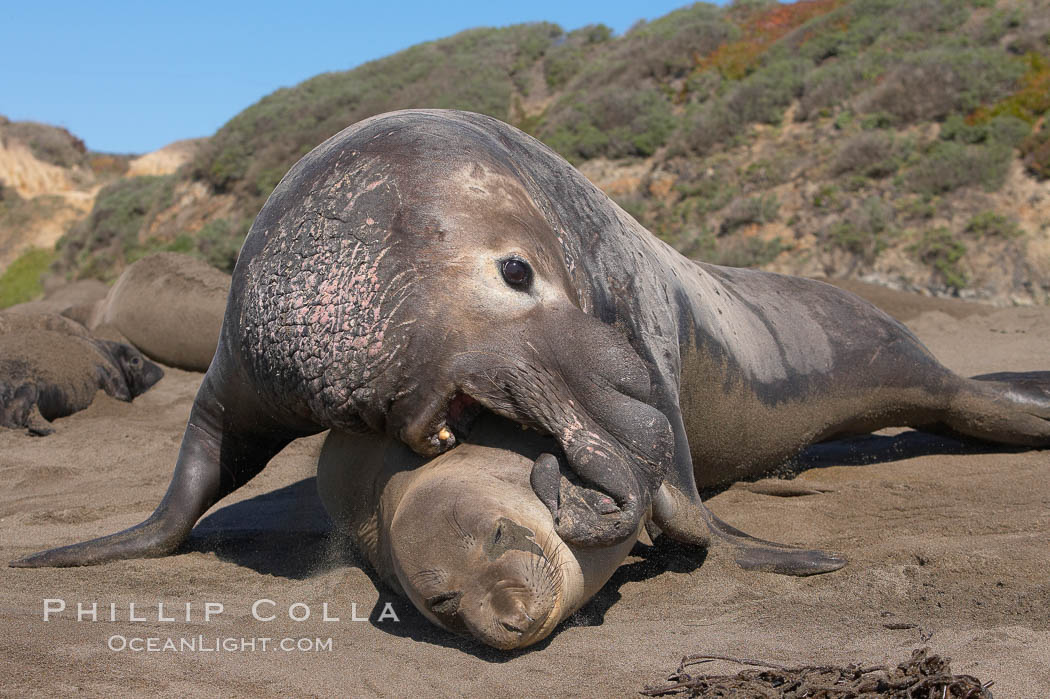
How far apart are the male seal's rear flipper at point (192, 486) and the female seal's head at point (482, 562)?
A: 50.3 inches

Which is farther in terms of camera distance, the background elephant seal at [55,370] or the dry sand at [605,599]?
the background elephant seal at [55,370]

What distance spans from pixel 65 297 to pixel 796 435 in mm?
A: 12822

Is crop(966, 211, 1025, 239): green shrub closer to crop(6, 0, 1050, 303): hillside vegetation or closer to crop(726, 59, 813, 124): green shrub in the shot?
crop(6, 0, 1050, 303): hillside vegetation

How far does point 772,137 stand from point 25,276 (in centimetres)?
2073

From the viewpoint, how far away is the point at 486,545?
8.22 feet

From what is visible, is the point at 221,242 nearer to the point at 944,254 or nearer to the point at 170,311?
the point at 170,311

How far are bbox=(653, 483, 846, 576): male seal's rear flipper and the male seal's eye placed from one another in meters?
0.83

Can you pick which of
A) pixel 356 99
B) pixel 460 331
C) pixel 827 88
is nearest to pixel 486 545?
pixel 460 331

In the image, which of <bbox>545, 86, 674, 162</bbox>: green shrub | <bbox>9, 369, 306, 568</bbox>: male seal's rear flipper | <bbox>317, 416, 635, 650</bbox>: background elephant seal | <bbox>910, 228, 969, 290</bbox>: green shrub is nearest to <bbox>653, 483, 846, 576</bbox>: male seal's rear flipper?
<bbox>317, 416, 635, 650</bbox>: background elephant seal

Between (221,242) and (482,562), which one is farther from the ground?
(221,242)

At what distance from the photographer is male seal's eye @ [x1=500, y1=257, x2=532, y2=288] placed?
2926 millimetres

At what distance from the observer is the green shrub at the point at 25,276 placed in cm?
2444

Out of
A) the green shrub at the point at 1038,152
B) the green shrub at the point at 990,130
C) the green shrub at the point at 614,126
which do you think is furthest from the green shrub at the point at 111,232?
the green shrub at the point at 1038,152

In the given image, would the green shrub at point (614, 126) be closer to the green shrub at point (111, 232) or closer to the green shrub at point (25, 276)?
the green shrub at point (111, 232)
